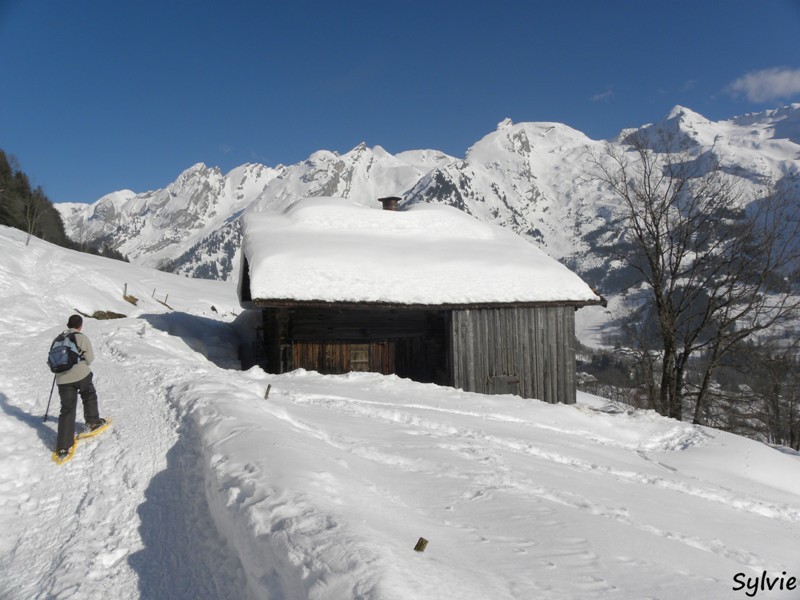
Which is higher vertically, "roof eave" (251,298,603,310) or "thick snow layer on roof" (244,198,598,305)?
"thick snow layer on roof" (244,198,598,305)

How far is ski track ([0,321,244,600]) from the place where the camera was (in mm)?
3961

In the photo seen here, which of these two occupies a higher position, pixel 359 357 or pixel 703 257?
pixel 703 257

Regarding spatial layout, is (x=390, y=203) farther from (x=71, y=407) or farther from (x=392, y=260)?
(x=71, y=407)

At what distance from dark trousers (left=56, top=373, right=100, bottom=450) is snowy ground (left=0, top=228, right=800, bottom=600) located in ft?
1.01

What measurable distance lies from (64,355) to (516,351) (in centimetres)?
1180

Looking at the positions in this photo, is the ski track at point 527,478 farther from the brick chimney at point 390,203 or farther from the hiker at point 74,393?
the brick chimney at point 390,203

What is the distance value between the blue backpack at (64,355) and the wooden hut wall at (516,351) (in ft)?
32.3

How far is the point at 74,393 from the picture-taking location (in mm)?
6805

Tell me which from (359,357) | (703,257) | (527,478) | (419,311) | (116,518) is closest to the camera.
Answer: (116,518)

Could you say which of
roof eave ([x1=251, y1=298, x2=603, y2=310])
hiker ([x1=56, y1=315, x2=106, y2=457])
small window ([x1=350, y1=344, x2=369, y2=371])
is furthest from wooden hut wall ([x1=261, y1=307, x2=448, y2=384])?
hiker ([x1=56, y1=315, x2=106, y2=457])

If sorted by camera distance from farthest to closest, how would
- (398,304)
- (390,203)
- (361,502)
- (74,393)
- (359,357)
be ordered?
(390,203)
(359,357)
(398,304)
(74,393)
(361,502)

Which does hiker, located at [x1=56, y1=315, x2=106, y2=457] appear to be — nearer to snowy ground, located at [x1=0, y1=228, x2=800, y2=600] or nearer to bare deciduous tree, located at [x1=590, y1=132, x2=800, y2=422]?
snowy ground, located at [x1=0, y1=228, x2=800, y2=600]

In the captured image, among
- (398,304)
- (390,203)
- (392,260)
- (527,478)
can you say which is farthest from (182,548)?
(390,203)

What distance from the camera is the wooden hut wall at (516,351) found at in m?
15.0
